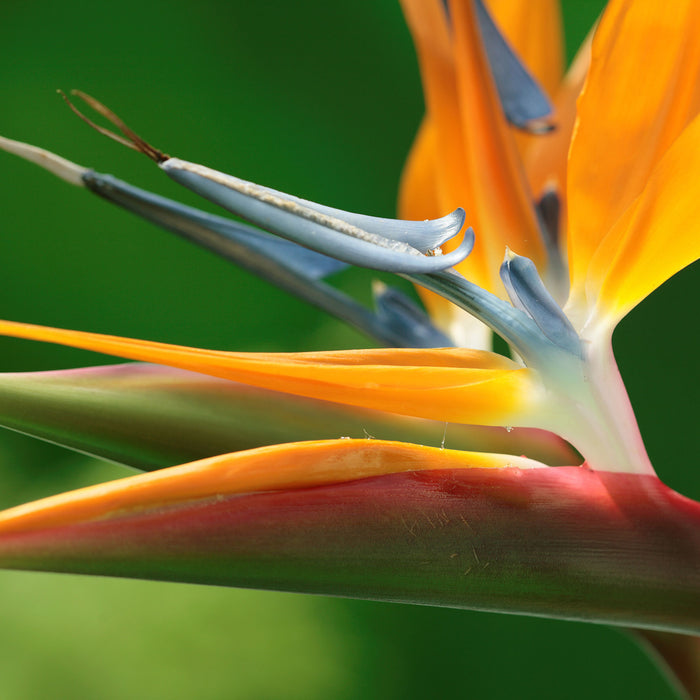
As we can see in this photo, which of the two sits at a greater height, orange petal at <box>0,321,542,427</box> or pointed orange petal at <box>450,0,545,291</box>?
pointed orange petal at <box>450,0,545,291</box>

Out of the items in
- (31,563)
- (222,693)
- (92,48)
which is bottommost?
(222,693)

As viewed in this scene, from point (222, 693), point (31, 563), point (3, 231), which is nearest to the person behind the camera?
point (31, 563)

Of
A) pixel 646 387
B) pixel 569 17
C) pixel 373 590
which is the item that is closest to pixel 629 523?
pixel 373 590

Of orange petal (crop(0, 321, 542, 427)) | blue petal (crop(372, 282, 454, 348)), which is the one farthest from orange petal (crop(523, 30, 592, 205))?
orange petal (crop(0, 321, 542, 427))

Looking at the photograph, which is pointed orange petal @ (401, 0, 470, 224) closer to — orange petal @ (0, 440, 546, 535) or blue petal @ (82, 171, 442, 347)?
blue petal @ (82, 171, 442, 347)

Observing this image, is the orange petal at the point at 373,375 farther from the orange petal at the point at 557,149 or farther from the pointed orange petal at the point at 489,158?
the orange petal at the point at 557,149

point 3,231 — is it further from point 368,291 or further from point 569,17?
point 569,17
